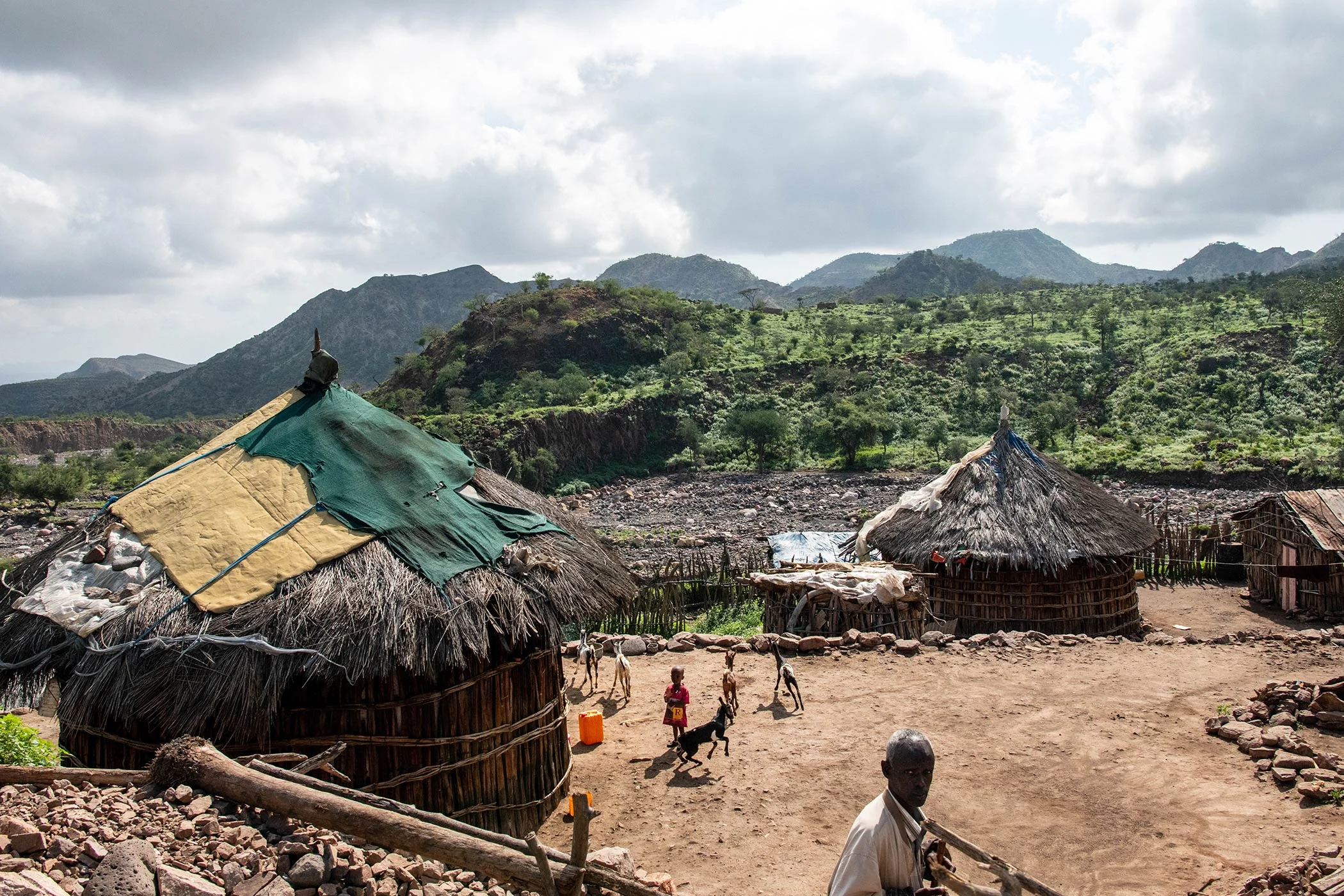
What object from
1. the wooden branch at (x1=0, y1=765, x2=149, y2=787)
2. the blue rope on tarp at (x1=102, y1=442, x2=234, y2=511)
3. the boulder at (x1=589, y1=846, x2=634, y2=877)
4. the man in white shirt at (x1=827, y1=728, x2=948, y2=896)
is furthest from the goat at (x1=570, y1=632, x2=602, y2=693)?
the man in white shirt at (x1=827, y1=728, x2=948, y2=896)

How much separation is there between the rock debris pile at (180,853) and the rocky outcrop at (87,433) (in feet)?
243

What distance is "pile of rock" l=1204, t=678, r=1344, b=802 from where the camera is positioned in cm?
704

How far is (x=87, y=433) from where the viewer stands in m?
75.9

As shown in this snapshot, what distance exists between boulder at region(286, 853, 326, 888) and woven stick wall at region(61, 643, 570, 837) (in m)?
1.97

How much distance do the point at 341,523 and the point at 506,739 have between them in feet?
6.82

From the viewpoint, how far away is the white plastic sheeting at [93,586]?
245 inches

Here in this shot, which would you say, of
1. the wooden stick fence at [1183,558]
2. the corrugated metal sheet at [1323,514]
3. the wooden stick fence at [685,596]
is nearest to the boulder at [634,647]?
the wooden stick fence at [685,596]

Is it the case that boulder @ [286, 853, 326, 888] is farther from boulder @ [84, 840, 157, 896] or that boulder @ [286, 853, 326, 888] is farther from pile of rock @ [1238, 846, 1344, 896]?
pile of rock @ [1238, 846, 1344, 896]

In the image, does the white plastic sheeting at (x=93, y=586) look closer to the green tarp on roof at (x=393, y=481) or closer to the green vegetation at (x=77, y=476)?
the green tarp on roof at (x=393, y=481)

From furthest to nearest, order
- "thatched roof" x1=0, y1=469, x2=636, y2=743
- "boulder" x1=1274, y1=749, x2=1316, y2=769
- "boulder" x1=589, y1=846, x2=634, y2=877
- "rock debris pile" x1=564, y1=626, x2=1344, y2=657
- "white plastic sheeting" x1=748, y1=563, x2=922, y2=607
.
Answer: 1. "white plastic sheeting" x1=748, y1=563, x2=922, y2=607
2. "rock debris pile" x1=564, y1=626, x2=1344, y2=657
3. "boulder" x1=1274, y1=749, x2=1316, y2=769
4. "thatched roof" x1=0, y1=469, x2=636, y2=743
5. "boulder" x1=589, y1=846, x2=634, y2=877

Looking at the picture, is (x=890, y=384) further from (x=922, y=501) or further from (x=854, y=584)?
(x=854, y=584)

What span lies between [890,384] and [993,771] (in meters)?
40.9

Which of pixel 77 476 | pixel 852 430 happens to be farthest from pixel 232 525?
pixel 77 476

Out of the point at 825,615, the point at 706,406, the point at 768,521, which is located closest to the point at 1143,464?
the point at 768,521
